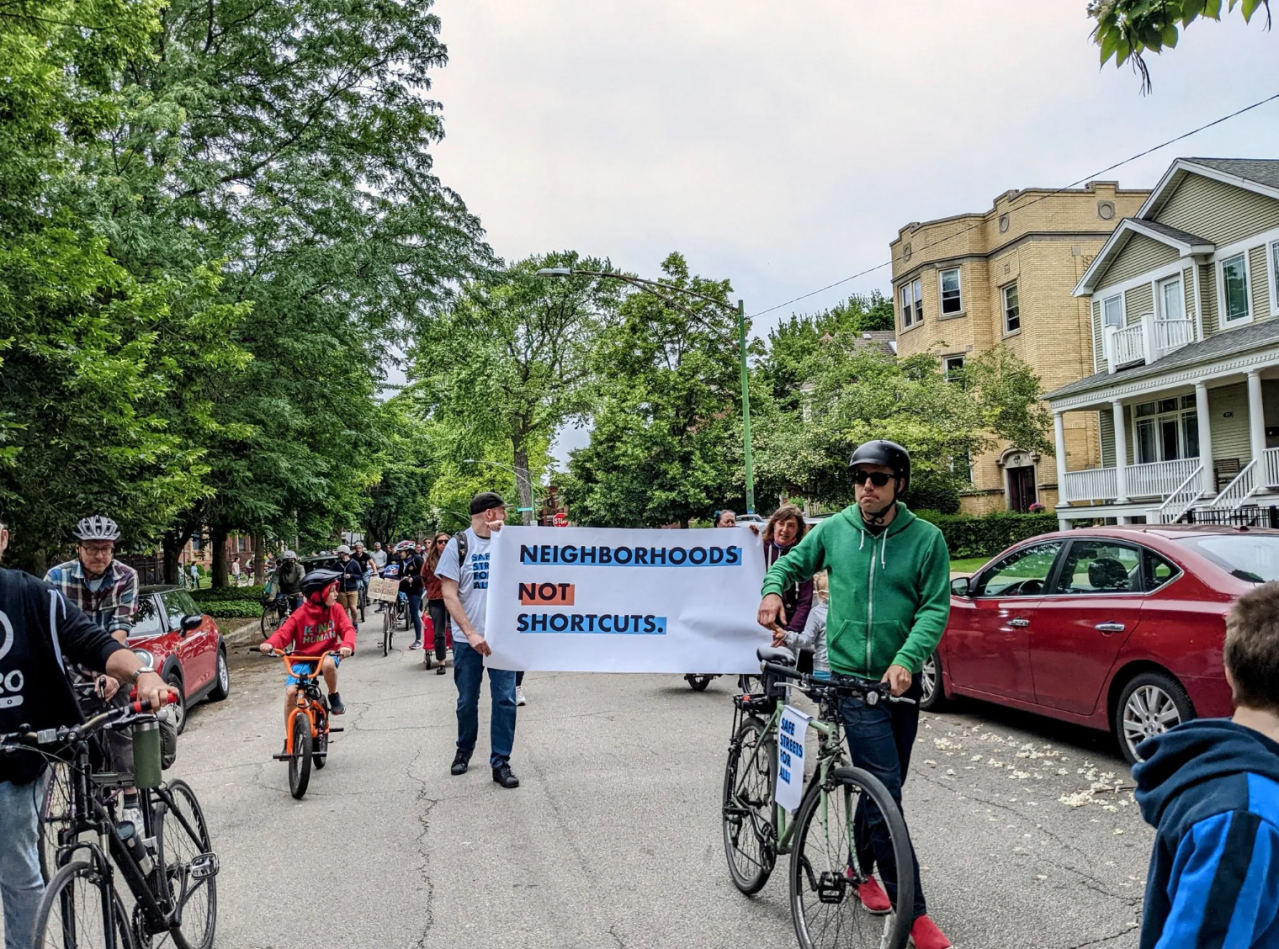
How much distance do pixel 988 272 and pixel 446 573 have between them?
3665 cm

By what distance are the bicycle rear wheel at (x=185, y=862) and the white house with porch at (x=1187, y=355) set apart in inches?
915

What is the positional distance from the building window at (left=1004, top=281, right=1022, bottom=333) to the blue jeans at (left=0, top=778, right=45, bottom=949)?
126 feet

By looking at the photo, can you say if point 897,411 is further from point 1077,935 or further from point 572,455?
point 1077,935

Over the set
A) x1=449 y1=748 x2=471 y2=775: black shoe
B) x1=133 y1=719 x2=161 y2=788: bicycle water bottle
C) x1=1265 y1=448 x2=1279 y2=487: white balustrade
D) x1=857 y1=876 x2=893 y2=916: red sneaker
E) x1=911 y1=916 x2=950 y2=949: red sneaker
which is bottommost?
x1=449 y1=748 x2=471 y2=775: black shoe

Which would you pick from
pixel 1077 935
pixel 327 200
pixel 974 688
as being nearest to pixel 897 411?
pixel 327 200

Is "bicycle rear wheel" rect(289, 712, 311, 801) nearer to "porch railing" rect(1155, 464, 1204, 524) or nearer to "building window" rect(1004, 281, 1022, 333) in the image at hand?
"porch railing" rect(1155, 464, 1204, 524)

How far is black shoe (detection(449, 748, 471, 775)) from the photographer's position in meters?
7.56

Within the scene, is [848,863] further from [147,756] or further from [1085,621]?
[1085,621]

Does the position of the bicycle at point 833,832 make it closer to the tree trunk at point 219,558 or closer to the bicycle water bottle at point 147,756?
the bicycle water bottle at point 147,756

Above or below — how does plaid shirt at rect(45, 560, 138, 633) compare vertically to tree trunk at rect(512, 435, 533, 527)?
below

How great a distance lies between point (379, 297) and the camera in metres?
22.0

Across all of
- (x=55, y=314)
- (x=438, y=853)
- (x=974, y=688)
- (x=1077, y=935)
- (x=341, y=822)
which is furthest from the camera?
(x=55, y=314)

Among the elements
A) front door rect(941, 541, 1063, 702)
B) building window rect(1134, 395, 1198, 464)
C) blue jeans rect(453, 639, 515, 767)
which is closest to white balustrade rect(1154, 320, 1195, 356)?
building window rect(1134, 395, 1198, 464)

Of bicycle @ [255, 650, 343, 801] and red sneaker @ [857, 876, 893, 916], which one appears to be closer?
red sneaker @ [857, 876, 893, 916]
